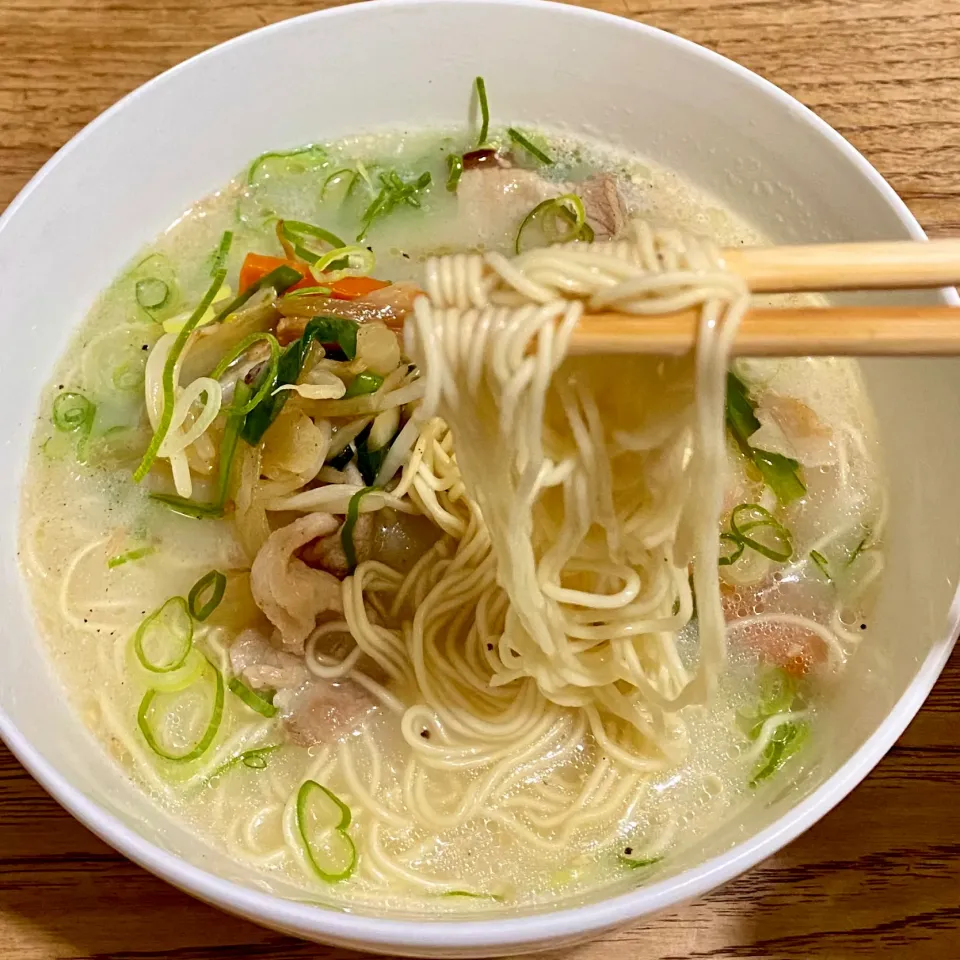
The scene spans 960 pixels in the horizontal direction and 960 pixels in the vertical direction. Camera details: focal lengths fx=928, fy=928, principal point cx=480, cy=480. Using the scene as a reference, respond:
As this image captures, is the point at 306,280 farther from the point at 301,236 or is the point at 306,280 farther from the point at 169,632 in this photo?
the point at 169,632

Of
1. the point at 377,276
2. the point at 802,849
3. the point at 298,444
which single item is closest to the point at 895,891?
the point at 802,849

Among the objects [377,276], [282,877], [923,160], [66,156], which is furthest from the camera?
[923,160]

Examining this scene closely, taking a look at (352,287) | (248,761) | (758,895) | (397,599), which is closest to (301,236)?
(352,287)

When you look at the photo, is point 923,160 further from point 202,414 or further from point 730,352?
point 202,414

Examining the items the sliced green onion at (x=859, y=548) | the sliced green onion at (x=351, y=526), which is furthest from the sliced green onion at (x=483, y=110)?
the sliced green onion at (x=859, y=548)

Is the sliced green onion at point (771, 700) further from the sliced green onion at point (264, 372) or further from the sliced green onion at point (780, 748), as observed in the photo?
the sliced green onion at point (264, 372)

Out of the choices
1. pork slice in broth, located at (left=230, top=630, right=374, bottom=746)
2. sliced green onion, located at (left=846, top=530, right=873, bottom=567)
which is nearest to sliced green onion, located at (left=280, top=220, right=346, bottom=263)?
pork slice in broth, located at (left=230, top=630, right=374, bottom=746)
